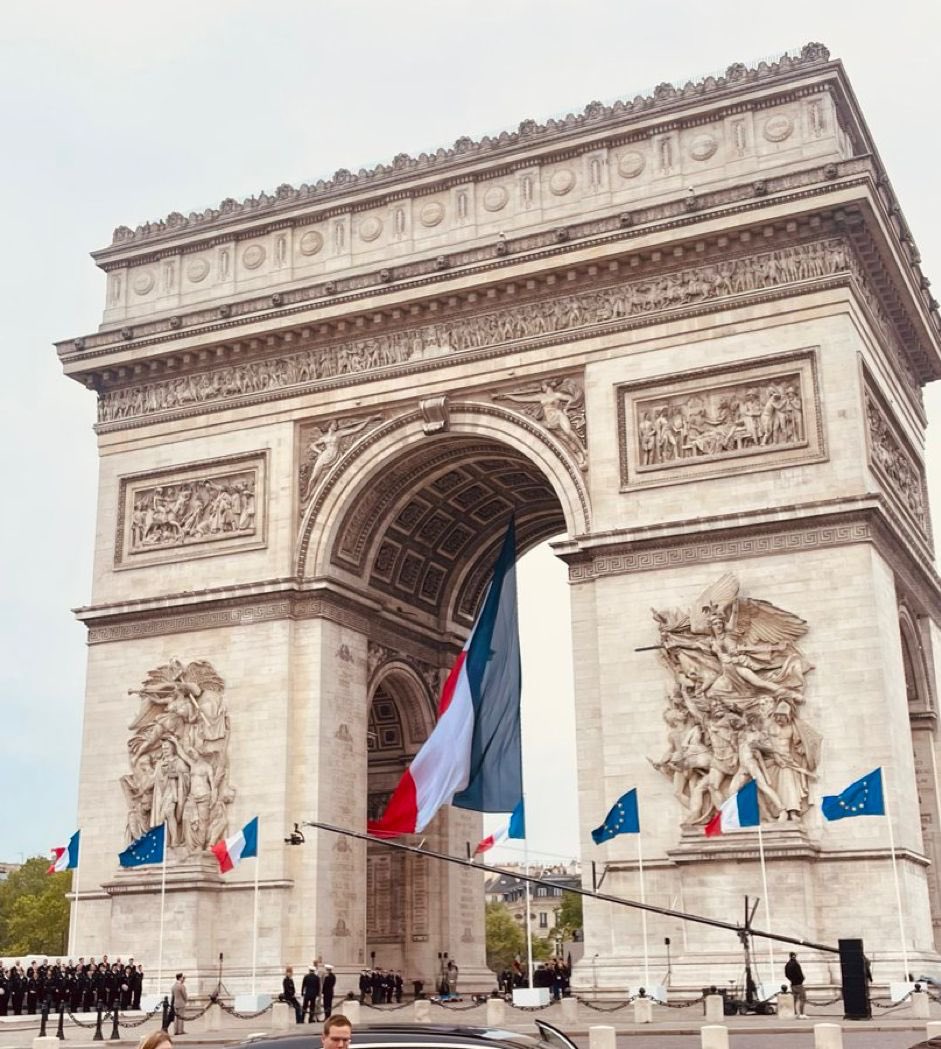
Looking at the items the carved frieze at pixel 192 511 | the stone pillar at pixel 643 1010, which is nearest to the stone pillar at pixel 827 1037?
the stone pillar at pixel 643 1010

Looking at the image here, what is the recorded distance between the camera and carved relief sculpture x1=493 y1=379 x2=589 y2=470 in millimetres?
31344

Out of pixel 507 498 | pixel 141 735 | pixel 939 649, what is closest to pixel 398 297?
pixel 507 498

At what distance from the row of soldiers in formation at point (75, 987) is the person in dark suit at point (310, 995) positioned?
410cm

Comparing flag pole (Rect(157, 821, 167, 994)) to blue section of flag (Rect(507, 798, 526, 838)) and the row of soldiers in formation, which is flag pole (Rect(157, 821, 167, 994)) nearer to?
the row of soldiers in formation

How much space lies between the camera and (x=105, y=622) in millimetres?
34969

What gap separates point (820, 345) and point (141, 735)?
17.9 metres

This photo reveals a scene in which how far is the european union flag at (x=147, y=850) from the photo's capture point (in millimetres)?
30375

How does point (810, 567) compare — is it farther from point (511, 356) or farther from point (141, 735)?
point (141, 735)

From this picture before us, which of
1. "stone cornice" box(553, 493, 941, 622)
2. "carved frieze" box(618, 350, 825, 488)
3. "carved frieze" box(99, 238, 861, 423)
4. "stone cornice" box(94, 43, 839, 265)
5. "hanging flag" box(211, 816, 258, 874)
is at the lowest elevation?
"hanging flag" box(211, 816, 258, 874)

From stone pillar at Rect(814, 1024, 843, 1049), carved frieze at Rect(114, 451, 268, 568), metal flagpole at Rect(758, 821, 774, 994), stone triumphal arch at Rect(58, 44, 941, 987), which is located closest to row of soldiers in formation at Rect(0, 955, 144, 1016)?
stone triumphal arch at Rect(58, 44, 941, 987)

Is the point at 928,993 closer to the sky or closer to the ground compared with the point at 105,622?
closer to the ground

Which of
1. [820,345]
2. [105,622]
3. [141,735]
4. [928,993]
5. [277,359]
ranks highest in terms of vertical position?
[277,359]

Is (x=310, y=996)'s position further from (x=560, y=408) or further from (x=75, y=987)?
(x=560, y=408)

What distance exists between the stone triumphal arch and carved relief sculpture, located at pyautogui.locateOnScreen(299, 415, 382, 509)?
10cm
